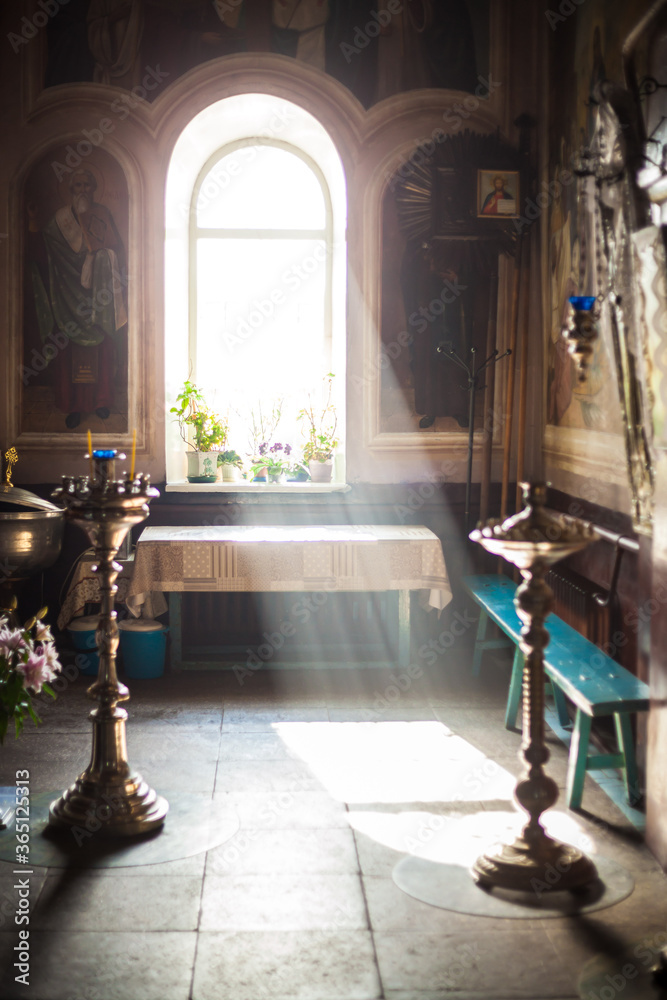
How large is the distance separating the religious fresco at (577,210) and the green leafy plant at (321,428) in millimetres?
1600

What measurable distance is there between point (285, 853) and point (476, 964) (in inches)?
36.6

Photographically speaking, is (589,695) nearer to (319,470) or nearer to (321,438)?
(319,470)

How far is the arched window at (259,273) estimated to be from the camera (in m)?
7.49

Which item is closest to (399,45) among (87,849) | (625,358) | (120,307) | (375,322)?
(375,322)

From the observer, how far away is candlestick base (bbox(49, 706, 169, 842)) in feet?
11.7

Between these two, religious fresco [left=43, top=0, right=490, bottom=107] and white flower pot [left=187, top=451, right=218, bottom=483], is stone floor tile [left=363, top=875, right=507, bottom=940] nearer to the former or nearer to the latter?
white flower pot [left=187, top=451, right=218, bottom=483]

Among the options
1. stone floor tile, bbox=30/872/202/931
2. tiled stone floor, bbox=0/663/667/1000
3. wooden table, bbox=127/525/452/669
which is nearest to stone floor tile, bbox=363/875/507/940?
Result: tiled stone floor, bbox=0/663/667/1000

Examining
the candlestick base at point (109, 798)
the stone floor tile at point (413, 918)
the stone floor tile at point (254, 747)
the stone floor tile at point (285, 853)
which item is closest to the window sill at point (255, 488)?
the stone floor tile at point (254, 747)

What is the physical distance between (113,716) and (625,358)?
240 centimetres

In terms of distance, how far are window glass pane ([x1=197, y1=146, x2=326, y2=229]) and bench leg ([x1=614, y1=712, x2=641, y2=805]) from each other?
16.0ft

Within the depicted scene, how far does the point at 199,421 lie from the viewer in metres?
6.99

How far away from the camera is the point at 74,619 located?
615 centimetres

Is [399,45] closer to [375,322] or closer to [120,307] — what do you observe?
[375,322]

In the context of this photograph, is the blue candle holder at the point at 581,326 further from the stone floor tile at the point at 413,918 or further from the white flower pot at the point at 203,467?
the white flower pot at the point at 203,467
